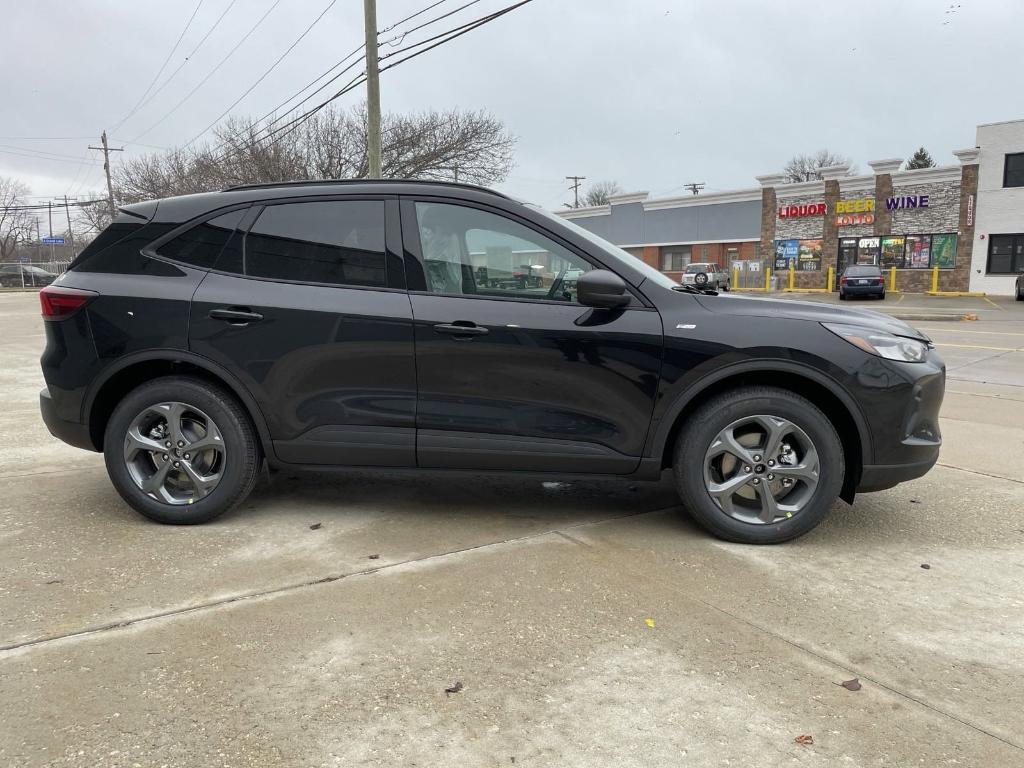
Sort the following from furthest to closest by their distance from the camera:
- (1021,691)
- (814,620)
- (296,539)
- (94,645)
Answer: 1. (296,539)
2. (814,620)
3. (94,645)
4. (1021,691)

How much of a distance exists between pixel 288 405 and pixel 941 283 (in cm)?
3865

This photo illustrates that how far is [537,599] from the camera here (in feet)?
10.1

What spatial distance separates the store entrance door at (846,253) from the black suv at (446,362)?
37.8 meters

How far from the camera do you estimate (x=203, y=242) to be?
155 inches

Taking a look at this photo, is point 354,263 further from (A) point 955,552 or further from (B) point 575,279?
(A) point 955,552

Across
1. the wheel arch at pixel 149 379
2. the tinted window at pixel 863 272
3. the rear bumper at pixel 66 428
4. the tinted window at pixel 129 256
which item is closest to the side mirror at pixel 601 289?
the wheel arch at pixel 149 379

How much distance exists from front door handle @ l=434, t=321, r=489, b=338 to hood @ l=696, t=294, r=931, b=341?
3.58 feet

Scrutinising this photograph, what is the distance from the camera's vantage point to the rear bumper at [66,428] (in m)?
3.97

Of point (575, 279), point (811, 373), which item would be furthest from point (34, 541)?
point (811, 373)

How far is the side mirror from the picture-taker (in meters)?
3.50

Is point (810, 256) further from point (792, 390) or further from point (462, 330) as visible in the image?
point (462, 330)

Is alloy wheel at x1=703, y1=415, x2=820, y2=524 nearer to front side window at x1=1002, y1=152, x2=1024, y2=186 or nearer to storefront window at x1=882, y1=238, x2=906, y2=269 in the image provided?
front side window at x1=1002, y1=152, x2=1024, y2=186

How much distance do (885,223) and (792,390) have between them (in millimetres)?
37860

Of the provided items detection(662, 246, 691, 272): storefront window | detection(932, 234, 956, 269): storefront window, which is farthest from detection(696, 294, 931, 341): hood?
detection(662, 246, 691, 272): storefront window
